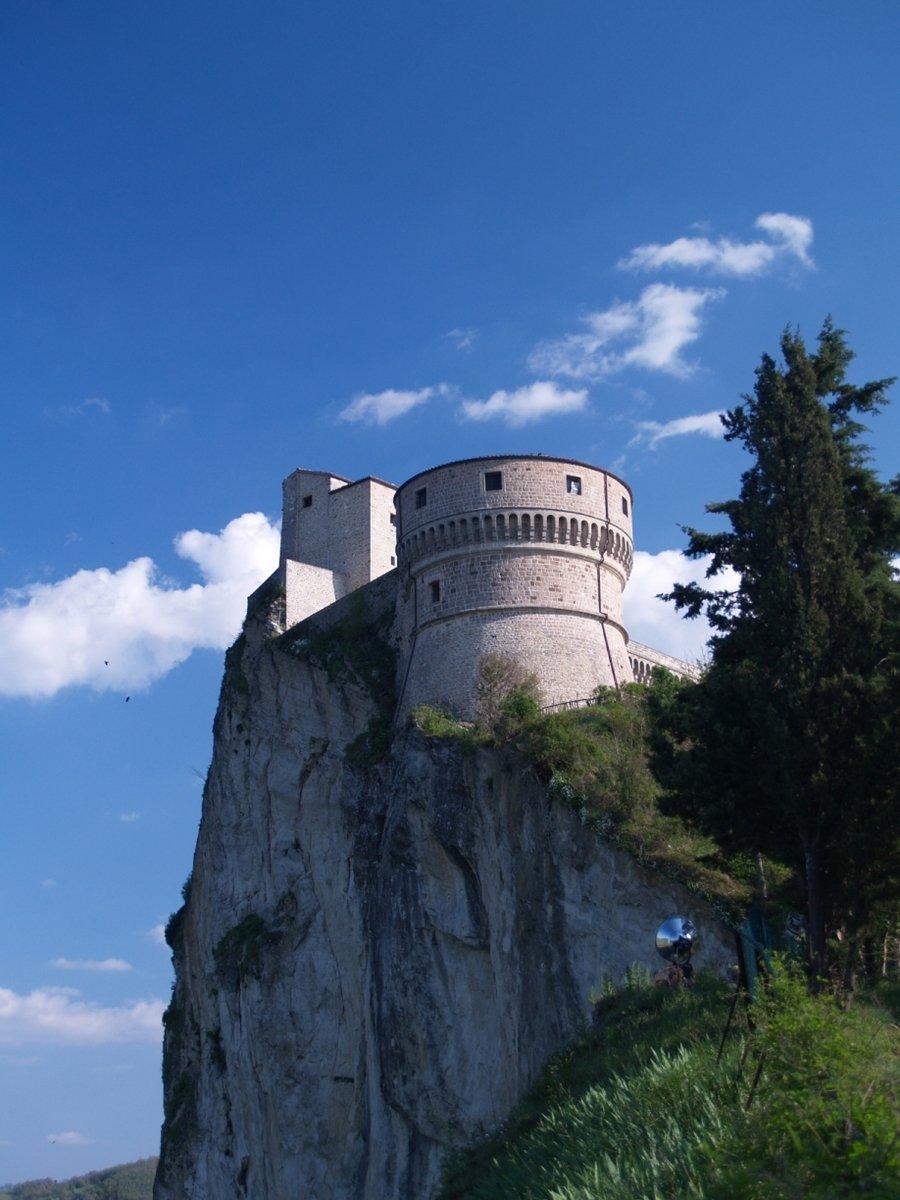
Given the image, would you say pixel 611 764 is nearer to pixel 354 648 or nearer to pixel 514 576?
pixel 514 576

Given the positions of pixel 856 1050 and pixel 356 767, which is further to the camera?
pixel 356 767

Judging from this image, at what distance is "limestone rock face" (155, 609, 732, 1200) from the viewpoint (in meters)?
25.4

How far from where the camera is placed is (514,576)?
31828 mm

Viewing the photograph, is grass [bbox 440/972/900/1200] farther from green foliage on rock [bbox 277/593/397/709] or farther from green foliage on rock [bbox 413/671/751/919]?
green foliage on rock [bbox 277/593/397/709]

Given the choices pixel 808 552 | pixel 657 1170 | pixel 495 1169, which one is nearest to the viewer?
pixel 657 1170

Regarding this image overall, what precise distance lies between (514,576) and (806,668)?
14.6 meters

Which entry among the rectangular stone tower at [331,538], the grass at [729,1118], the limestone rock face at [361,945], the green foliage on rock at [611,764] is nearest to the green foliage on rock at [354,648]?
the limestone rock face at [361,945]

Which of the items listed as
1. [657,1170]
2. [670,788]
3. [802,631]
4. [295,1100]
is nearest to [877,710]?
[802,631]

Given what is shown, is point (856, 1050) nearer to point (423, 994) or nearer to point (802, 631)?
point (802, 631)

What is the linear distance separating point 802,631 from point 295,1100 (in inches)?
875

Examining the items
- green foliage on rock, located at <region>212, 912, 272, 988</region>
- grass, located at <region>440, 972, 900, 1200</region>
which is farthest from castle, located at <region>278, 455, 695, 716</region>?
grass, located at <region>440, 972, 900, 1200</region>

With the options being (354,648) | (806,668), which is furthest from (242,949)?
(806,668)

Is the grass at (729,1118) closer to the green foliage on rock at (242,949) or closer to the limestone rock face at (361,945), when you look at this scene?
the limestone rock face at (361,945)

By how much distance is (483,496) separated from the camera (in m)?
32.3
